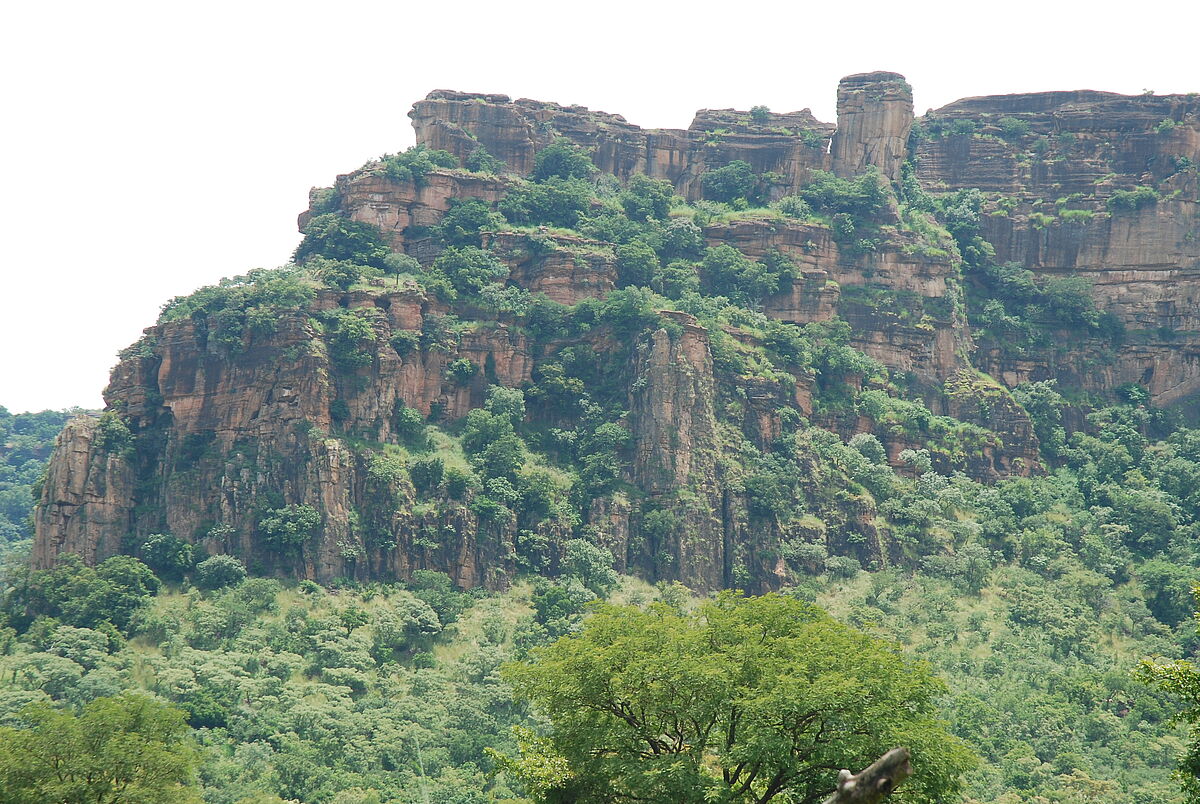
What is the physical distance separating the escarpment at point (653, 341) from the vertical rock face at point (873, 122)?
19cm

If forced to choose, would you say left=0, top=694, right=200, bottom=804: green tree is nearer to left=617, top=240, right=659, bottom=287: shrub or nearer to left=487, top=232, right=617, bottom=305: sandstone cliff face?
left=487, top=232, right=617, bottom=305: sandstone cliff face

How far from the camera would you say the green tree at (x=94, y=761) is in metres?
32.6

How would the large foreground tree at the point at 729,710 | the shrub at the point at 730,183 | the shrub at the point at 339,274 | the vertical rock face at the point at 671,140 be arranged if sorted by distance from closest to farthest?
1. the large foreground tree at the point at 729,710
2. the shrub at the point at 339,274
3. the vertical rock face at the point at 671,140
4. the shrub at the point at 730,183

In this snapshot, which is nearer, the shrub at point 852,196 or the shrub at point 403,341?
the shrub at point 403,341

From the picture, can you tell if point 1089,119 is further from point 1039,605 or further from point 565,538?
point 565,538

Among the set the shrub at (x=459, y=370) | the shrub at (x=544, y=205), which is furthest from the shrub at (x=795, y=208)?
the shrub at (x=459, y=370)

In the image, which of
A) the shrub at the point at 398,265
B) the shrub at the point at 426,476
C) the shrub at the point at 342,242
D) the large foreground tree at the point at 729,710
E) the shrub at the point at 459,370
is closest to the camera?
the large foreground tree at the point at 729,710

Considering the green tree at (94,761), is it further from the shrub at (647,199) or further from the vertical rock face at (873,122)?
the vertical rock face at (873,122)

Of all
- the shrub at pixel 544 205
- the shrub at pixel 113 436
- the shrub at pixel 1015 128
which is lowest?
the shrub at pixel 113 436

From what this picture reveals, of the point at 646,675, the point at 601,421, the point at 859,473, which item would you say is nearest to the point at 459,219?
the point at 601,421

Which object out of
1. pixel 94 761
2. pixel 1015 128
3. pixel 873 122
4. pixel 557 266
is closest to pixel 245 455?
pixel 557 266

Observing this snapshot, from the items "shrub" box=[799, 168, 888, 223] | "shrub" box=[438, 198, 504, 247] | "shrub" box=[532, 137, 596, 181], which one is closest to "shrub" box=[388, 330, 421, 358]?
"shrub" box=[438, 198, 504, 247]

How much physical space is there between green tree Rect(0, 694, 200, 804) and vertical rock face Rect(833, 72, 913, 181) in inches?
2434

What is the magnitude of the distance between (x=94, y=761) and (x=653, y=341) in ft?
137
